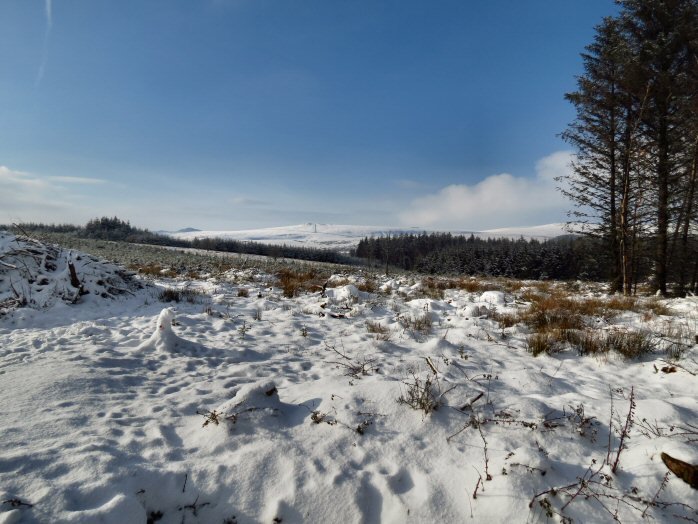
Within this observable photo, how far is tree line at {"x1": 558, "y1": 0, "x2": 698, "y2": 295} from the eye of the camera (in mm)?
11094

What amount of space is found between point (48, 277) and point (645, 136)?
19.0 metres

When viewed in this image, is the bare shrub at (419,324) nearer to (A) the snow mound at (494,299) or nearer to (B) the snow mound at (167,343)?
(A) the snow mound at (494,299)

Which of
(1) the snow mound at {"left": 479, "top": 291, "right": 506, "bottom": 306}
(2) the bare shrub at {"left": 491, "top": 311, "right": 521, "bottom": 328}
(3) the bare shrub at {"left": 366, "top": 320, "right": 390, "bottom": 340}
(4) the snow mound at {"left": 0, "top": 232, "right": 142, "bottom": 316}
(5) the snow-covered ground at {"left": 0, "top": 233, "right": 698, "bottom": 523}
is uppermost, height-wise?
(4) the snow mound at {"left": 0, "top": 232, "right": 142, "bottom": 316}

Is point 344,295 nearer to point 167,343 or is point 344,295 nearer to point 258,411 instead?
point 167,343

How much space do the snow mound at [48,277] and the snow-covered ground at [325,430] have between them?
1089 mm

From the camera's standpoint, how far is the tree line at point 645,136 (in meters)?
11.1

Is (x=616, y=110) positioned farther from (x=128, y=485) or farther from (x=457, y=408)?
(x=128, y=485)

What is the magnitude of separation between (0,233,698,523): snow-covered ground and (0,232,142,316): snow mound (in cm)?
109

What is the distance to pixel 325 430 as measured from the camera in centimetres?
271

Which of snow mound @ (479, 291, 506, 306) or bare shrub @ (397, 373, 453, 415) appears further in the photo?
snow mound @ (479, 291, 506, 306)

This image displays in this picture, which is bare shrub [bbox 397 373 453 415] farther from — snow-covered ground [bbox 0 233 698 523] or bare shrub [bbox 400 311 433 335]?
bare shrub [bbox 400 311 433 335]

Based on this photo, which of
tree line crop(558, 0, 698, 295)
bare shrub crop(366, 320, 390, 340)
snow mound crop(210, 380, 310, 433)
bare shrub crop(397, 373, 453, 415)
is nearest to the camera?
snow mound crop(210, 380, 310, 433)

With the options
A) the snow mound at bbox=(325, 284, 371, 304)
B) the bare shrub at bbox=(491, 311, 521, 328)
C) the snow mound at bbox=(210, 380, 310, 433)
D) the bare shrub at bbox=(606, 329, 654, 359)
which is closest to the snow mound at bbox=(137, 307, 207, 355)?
the snow mound at bbox=(210, 380, 310, 433)

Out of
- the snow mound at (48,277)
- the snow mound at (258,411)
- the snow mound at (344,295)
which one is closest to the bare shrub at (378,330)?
the snow mound at (344,295)
